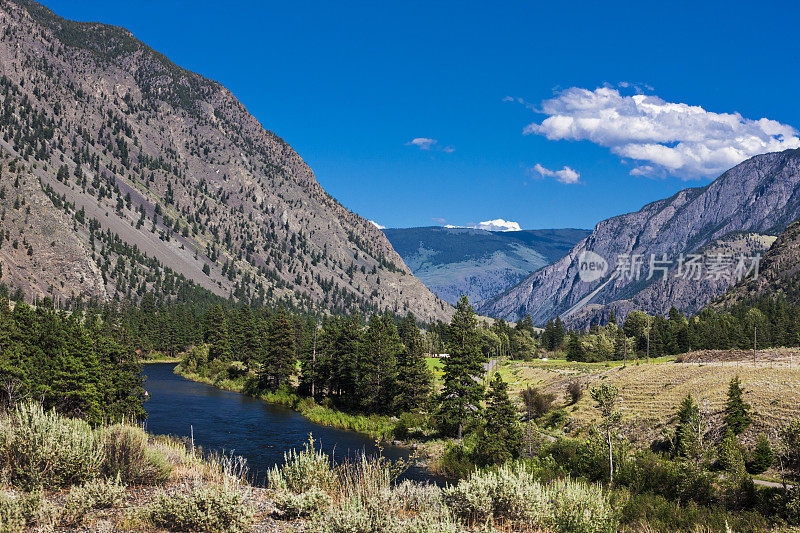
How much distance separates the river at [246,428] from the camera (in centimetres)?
5112

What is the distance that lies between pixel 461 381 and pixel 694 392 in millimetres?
27919

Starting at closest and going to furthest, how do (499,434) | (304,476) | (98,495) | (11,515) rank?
(11,515) < (98,495) < (304,476) < (499,434)

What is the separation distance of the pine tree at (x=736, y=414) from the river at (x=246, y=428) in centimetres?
2860

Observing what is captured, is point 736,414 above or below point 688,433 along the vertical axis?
above

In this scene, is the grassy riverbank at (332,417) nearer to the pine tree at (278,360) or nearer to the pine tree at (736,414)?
the pine tree at (278,360)

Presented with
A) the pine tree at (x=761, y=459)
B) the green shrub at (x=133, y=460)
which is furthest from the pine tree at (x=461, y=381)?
the green shrub at (x=133, y=460)

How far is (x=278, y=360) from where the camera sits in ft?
298

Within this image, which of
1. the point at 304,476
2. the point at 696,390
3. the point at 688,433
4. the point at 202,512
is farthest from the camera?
the point at 696,390

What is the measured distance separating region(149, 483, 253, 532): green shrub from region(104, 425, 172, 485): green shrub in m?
4.19

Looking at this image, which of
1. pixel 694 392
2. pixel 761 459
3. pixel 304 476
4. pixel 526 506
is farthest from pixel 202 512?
pixel 694 392

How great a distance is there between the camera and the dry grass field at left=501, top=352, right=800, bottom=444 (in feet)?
178

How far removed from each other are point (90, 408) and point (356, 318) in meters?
48.4

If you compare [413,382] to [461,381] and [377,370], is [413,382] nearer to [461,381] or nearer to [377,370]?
[377,370]

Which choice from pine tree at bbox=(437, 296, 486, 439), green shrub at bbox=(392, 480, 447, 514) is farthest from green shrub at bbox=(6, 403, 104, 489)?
pine tree at bbox=(437, 296, 486, 439)
